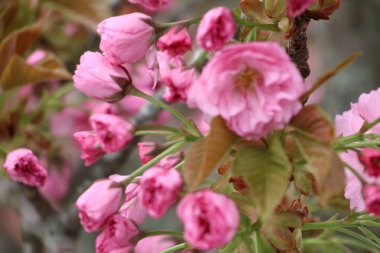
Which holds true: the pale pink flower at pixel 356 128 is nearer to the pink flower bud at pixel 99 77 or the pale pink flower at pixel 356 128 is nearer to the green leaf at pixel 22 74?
the pink flower bud at pixel 99 77

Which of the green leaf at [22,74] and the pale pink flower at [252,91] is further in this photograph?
the green leaf at [22,74]

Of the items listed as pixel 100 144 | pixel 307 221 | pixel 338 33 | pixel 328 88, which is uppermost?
pixel 100 144

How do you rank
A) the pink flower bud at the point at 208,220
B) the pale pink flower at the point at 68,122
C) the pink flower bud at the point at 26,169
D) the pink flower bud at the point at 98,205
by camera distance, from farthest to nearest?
the pale pink flower at the point at 68,122 → the pink flower bud at the point at 26,169 → the pink flower bud at the point at 98,205 → the pink flower bud at the point at 208,220

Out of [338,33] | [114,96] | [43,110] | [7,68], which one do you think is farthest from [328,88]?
[114,96]

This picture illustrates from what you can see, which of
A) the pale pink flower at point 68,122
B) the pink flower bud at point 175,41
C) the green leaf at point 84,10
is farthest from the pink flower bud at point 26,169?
the pale pink flower at point 68,122

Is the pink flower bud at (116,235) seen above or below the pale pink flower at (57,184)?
above

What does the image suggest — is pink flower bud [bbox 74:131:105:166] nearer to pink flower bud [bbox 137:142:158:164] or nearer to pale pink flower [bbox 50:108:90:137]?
pink flower bud [bbox 137:142:158:164]

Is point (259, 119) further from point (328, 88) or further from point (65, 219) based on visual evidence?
point (328, 88)
